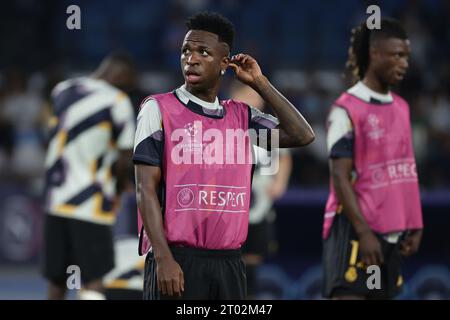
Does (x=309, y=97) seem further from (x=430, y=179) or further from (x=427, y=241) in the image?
(x=427, y=241)

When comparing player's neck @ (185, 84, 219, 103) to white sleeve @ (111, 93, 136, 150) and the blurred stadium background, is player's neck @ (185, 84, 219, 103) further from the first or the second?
the blurred stadium background

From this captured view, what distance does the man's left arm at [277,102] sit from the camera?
5.16m

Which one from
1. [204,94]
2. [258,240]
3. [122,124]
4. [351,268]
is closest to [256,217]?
[258,240]

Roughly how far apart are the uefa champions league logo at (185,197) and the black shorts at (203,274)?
211 millimetres

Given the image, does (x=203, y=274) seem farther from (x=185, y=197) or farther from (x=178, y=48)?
(x=178, y=48)

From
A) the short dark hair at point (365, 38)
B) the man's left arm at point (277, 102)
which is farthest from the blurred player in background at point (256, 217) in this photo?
the man's left arm at point (277, 102)

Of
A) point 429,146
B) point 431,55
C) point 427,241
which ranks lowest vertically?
point 427,241

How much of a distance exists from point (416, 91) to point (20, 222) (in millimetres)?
5433

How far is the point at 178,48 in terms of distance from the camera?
49.1 ft

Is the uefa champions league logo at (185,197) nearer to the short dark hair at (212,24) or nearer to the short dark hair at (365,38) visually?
the short dark hair at (212,24)

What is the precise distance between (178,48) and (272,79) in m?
2.14
